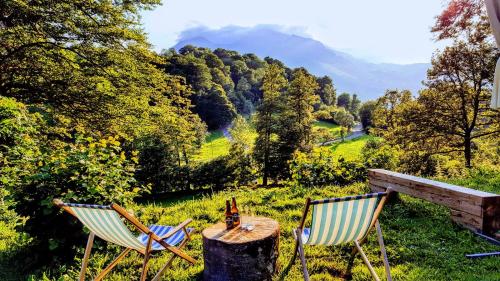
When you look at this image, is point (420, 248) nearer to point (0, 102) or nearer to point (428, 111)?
point (0, 102)

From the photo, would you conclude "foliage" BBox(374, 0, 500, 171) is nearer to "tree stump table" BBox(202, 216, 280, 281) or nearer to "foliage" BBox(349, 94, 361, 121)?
"tree stump table" BBox(202, 216, 280, 281)

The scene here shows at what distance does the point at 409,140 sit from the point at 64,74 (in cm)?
1439

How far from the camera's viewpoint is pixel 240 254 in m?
3.22

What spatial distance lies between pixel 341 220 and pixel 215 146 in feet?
142

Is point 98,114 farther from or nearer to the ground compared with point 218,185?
farther from the ground

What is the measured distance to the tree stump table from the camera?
3.23 m

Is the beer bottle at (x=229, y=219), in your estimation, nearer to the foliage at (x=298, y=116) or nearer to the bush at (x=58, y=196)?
the bush at (x=58, y=196)

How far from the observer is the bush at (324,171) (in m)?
7.24

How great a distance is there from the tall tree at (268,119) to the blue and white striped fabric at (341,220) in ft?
78.0

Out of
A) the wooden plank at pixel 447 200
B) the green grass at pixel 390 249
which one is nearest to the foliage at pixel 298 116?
the green grass at pixel 390 249

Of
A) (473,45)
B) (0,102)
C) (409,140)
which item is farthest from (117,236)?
(473,45)

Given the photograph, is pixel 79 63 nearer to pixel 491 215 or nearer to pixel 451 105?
pixel 491 215

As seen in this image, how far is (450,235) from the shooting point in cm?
455

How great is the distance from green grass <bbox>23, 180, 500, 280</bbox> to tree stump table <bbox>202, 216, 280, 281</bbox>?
1.17 feet
